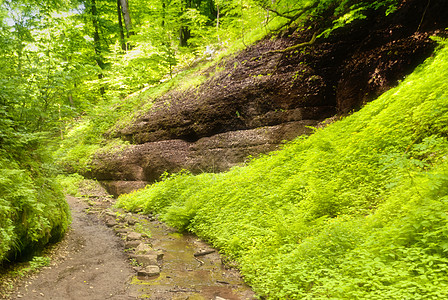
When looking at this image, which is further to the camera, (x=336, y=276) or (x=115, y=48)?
(x=115, y=48)

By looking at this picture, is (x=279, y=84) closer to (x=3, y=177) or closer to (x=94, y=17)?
(x=3, y=177)

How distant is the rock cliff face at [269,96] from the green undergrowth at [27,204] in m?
6.74

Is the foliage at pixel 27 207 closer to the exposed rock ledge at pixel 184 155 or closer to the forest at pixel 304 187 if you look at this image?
the forest at pixel 304 187

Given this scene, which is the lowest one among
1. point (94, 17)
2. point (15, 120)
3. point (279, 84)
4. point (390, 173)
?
point (390, 173)

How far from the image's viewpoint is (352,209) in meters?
4.78

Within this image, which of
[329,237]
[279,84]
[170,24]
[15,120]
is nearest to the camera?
[329,237]

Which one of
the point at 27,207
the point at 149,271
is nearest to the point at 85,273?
the point at 149,271

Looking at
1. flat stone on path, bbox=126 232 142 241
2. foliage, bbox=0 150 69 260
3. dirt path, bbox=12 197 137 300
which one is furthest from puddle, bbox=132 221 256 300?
foliage, bbox=0 150 69 260

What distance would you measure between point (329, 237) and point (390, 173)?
1917 mm

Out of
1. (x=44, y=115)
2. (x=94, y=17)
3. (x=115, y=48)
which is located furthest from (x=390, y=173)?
(x=94, y=17)

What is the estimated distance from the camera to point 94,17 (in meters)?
22.0

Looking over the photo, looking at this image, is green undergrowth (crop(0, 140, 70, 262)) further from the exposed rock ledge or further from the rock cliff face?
the rock cliff face

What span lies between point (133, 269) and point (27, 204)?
266 centimetres

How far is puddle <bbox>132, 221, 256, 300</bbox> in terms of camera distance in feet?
15.0
